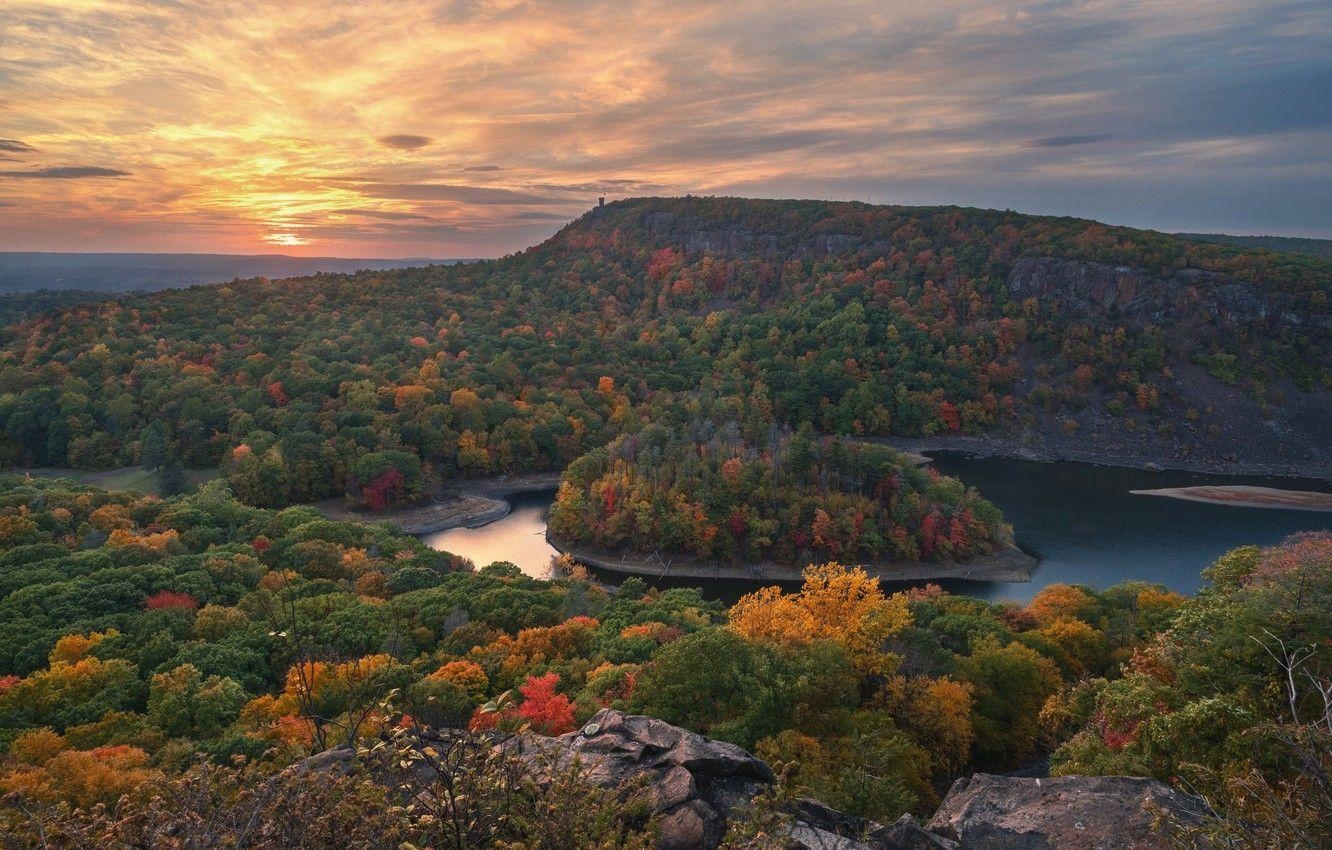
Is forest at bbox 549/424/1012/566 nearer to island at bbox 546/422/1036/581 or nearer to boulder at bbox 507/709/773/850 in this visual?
island at bbox 546/422/1036/581

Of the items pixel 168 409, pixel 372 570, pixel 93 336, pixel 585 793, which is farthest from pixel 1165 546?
pixel 93 336

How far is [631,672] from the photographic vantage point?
26.6 m

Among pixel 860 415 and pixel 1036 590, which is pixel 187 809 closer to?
pixel 1036 590

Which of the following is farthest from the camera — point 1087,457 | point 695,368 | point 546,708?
point 695,368

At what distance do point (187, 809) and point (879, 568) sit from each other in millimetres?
61852

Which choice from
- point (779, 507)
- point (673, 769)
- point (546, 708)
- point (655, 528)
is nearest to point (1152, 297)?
point (779, 507)

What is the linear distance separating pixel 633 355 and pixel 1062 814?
126 meters

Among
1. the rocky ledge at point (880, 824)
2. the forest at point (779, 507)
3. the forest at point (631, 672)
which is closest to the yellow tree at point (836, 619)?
the forest at point (631, 672)

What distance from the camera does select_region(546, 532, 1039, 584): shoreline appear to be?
62.2 m

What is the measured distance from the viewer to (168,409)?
8538 centimetres

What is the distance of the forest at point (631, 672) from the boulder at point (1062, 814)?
1167mm

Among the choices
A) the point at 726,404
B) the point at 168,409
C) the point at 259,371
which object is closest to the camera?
the point at 168,409

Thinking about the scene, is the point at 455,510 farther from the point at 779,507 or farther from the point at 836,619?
the point at 836,619

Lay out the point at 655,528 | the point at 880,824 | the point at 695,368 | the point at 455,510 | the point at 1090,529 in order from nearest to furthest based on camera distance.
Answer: the point at 880,824, the point at 655,528, the point at 1090,529, the point at 455,510, the point at 695,368
